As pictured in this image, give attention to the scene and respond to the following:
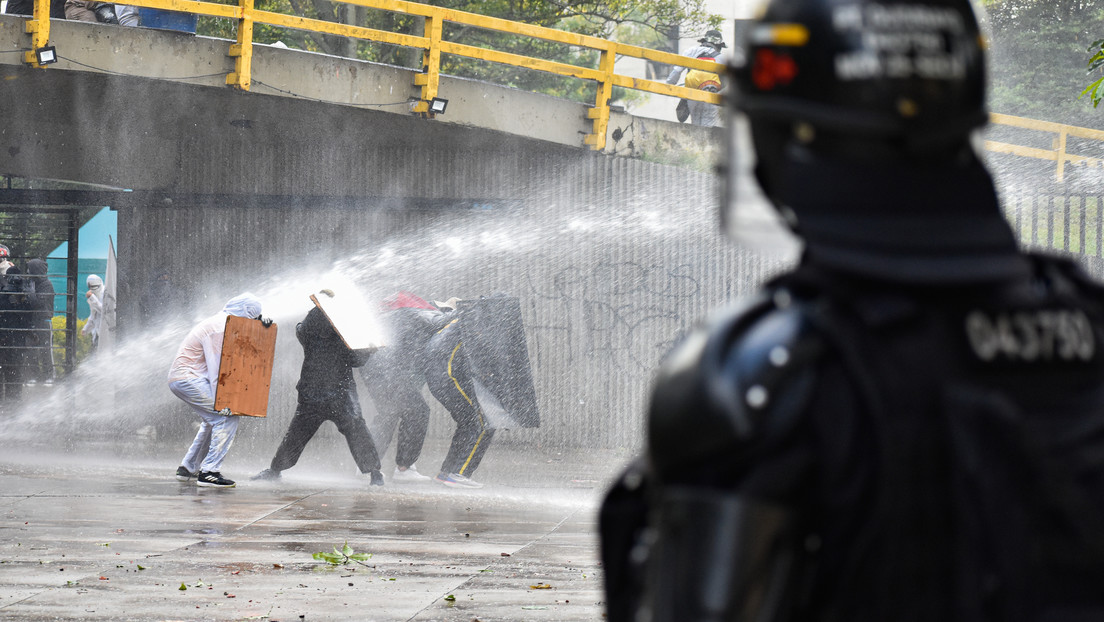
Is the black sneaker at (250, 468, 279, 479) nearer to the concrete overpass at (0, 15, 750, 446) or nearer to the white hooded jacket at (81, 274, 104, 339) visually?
the concrete overpass at (0, 15, 750, 446)

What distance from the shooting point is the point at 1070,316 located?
126 cm

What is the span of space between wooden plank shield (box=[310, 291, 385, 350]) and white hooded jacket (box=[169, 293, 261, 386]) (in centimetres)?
62

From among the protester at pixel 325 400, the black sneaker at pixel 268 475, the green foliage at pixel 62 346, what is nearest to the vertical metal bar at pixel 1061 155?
the protester at pixel 325 400

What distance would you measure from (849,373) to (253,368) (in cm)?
1014

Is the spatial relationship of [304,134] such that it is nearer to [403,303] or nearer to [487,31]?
[403,303]

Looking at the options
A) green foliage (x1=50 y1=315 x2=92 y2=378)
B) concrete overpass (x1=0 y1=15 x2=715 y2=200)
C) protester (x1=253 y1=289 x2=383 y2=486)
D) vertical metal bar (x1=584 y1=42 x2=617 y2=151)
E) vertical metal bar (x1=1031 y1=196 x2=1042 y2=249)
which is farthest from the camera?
green foliage (x1=50 y1=315 x2=92 y2=378)

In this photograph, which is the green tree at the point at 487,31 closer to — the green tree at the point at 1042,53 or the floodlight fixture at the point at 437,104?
the floodlight fixture at the point at 437,104

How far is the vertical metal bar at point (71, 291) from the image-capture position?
14.5 meters

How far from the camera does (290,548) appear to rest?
23.8 feet

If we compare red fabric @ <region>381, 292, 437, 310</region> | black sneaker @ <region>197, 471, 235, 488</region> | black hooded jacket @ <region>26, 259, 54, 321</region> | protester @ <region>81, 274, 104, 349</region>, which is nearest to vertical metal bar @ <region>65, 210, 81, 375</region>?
black hooded jacket @ <region>26, 259, 54, 321</region>

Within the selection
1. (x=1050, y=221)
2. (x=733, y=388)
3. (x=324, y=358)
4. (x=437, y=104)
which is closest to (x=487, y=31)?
(x=437, y=104)

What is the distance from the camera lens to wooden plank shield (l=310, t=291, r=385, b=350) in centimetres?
1097

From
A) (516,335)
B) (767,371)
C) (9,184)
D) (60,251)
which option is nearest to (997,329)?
(767,371)

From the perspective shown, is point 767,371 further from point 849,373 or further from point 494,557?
point 494,557
